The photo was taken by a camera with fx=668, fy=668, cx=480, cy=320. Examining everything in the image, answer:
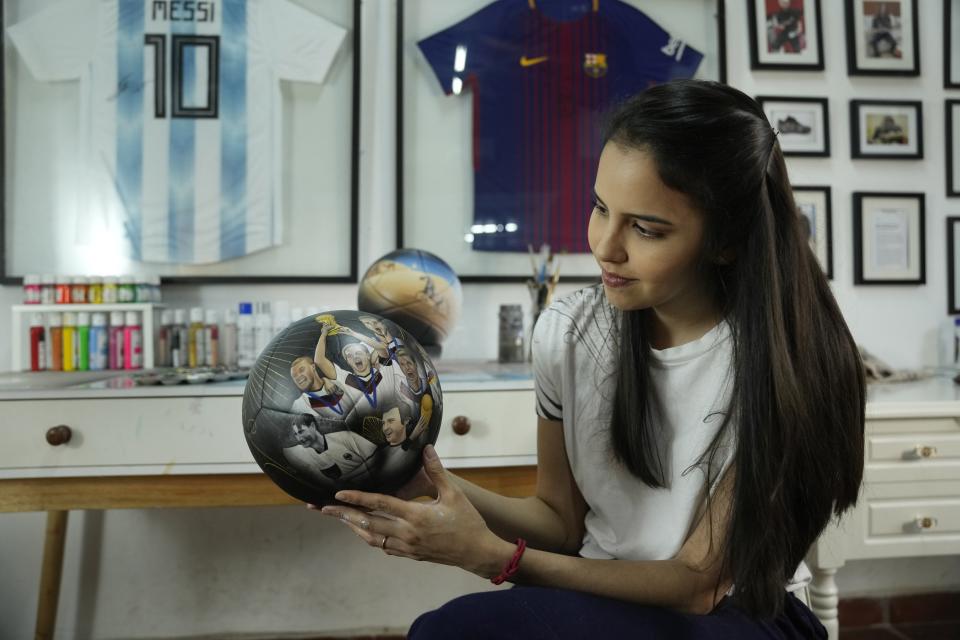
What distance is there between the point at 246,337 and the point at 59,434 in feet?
1.81

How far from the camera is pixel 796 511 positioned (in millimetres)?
1005

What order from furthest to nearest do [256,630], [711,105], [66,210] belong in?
[256,630]
[66,210]
[711,105]

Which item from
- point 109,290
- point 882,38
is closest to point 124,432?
point 109,290

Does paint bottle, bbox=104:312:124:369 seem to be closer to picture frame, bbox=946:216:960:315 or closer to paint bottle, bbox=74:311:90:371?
paint bottle, bbox=74:311:90:371

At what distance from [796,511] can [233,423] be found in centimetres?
124

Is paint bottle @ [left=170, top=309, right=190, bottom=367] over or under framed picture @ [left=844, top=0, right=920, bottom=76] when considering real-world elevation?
under

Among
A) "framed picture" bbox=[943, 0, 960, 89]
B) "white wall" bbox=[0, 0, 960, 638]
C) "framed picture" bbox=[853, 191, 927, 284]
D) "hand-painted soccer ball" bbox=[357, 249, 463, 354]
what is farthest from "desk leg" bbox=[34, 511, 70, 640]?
"framed picture" bbox=[943, 0, 960, 89]

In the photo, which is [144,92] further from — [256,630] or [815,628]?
[815,628]

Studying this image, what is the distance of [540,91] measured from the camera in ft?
7.45

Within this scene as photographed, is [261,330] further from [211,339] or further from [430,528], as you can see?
[430,528]

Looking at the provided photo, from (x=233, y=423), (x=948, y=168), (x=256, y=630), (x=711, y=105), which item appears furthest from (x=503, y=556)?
(x=948, y=168)

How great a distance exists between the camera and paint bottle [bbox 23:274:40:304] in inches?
75.8

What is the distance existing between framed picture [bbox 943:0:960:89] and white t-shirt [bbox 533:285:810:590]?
2.09 m

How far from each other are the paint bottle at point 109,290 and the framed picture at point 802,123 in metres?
2.23
